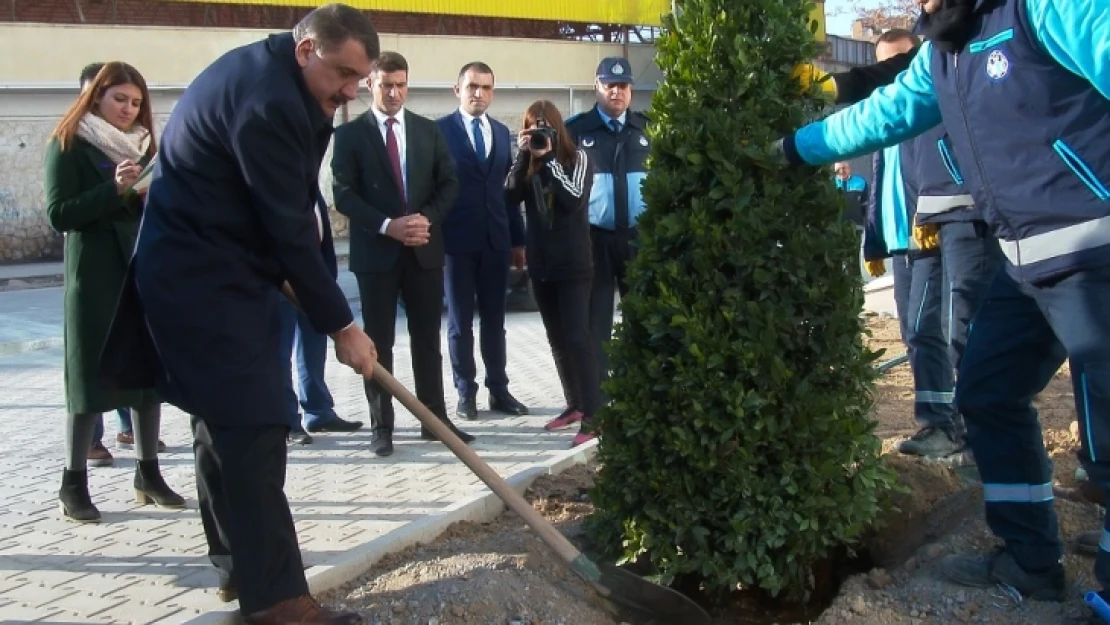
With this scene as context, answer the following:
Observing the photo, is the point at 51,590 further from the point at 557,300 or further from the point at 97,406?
the point at 557,300

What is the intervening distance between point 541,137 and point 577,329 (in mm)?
1146

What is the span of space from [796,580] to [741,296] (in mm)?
1021

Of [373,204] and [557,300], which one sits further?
[557,300]

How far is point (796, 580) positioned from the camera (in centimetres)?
393

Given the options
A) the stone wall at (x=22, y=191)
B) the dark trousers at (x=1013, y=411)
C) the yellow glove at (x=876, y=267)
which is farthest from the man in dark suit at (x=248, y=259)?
the stone wall at (x=22, y=191)

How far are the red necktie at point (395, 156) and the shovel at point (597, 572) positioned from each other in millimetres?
2657

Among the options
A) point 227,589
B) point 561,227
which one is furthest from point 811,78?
point 561,227

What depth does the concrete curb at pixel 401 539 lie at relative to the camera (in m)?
4.06

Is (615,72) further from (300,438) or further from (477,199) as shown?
(300,438)

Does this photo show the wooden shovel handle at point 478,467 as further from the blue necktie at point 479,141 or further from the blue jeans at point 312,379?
the blue necktie at point 479,141

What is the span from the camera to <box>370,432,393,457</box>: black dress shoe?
6395 mm

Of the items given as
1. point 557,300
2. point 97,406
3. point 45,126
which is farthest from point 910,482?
point 45,126

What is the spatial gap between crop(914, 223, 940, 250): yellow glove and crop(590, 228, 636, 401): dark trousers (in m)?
1.74

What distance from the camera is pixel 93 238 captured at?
5191 mm
